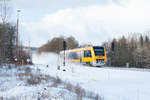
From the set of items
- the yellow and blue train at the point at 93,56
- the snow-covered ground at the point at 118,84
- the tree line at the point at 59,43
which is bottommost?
the snow-covered ground at the point at 118,84

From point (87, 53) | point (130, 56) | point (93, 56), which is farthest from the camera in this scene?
point (130, 56)

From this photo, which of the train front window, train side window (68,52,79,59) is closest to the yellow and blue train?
the train front window

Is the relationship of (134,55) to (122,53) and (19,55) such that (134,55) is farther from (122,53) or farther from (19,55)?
(19,55)

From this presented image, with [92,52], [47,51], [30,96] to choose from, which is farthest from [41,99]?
[47,51]

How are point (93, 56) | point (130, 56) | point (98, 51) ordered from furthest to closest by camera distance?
1. point (130, 56)
2. point (98, 51)
3. point (93, 56)

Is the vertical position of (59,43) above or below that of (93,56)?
above

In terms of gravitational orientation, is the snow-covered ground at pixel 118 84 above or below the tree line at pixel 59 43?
below

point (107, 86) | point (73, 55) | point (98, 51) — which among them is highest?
point (98, 51)

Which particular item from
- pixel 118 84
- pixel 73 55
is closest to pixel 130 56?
pixel 73 55

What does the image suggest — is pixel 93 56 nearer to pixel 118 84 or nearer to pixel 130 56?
pixel 118 84

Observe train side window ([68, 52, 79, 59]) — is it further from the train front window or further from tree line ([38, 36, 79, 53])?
tree line ([38, 36, 79, 53])

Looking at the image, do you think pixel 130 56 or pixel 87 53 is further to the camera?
pixel 130 56

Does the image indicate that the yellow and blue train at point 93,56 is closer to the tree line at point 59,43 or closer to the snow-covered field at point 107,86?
the snow-covered field at point 107,86

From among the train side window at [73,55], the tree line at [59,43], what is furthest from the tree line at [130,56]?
the tree line at [59,43]
